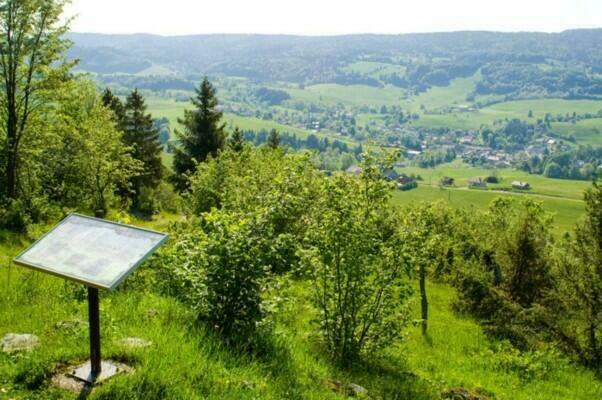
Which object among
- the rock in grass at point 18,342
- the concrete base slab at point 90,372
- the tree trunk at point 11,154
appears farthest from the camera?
the tree trunk at point 11,154

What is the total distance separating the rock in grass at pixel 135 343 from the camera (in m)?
8.19

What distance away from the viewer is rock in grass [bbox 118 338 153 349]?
8188mm

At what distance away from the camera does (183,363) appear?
25.7 ft

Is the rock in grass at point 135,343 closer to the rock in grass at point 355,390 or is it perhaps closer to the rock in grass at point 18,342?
the rock in grass at point 18,342

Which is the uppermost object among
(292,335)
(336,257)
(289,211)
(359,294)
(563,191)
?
(289,211)

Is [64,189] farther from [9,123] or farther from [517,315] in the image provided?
[517,315]

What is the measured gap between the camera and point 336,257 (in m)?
10.4

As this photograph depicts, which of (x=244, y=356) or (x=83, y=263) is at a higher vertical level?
(x=83, y=263)

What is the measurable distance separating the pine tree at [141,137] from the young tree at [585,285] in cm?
4351

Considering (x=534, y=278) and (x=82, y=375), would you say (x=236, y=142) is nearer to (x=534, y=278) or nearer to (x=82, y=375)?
(x=534, y=278)

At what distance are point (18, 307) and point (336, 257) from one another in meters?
6.26

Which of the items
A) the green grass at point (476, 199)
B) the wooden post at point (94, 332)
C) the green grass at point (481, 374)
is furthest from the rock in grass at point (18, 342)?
the green grass at point (476, 199)

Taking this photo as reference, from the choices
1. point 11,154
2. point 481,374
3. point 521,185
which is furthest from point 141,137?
point 521,185

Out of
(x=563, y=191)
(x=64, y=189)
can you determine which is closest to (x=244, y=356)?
(x=64, y=189)
